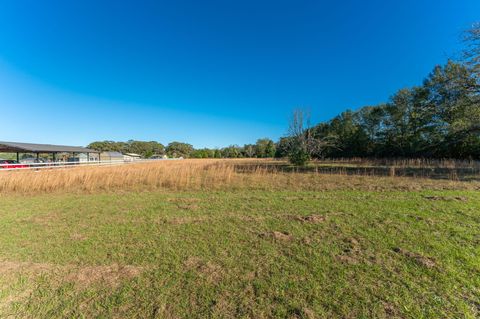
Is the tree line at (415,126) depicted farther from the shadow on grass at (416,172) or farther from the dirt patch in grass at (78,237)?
the dirt patch in grass at (78,237)

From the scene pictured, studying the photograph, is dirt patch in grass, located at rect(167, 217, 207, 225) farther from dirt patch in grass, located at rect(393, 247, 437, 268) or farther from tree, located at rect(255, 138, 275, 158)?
tree, located at rect(255, 138, 275, 158)

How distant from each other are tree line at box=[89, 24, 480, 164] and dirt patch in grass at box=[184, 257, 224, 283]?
1650 cm

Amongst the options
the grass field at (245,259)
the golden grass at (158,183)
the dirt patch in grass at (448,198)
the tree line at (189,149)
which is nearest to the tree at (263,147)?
A: the tree line at (189,149)

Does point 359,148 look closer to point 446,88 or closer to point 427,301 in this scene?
point 446,88

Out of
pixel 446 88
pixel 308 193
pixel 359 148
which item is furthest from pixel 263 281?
pixel 359 148

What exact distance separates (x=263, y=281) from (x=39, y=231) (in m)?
4.59

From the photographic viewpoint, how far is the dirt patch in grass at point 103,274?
239 cm

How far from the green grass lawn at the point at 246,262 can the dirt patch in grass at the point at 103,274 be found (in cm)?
1

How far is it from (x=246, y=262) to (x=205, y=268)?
1.84ft

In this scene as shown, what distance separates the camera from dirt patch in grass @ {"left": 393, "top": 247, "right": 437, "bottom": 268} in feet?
8.46

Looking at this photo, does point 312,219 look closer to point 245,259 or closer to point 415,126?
point 245,259

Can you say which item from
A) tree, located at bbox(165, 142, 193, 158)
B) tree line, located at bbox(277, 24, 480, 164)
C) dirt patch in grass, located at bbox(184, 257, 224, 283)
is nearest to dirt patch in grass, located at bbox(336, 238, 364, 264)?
dirt patch in grass, located at bbox(184, 257, 224, 283)

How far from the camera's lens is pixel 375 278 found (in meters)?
2.33

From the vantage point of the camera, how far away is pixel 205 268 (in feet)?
8.66
